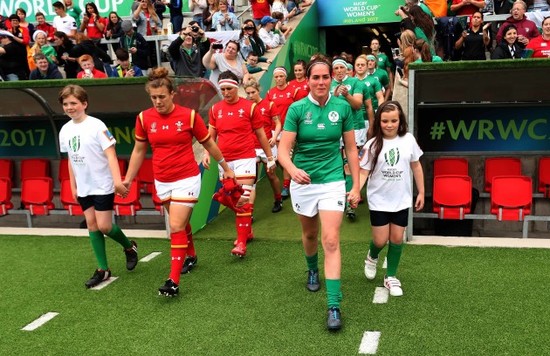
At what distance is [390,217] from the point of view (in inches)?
193

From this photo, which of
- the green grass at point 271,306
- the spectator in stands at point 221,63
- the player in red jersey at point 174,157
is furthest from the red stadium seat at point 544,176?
the spectator in stands at point 221,63

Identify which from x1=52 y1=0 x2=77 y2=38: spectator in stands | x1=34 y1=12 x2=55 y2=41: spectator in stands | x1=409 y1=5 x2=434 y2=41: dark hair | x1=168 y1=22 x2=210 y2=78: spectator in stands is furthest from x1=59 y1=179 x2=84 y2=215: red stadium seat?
x1=34 y1=12 x2=55 y2=41: spectator in stands

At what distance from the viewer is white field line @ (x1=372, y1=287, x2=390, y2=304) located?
492 centimetres

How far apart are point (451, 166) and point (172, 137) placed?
438cm

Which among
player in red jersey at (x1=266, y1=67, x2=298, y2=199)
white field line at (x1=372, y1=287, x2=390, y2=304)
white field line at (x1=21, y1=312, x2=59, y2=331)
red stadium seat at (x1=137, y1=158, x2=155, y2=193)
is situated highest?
player in red jersey at (x1=266, y1=67, x2=298, y2=199)

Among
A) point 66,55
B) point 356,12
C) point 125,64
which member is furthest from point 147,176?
point 356,12

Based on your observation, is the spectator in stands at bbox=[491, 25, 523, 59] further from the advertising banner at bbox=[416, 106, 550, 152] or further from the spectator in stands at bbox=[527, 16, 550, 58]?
the advertising banner at bbox=[416, 106, 550, 152]

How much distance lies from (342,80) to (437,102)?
135 centimetres

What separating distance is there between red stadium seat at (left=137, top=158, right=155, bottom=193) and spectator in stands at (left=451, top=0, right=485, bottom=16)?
7.90 m

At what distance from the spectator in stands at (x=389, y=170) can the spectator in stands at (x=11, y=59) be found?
31.6 ft

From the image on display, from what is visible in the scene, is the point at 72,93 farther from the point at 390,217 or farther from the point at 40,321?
the point at 390,217

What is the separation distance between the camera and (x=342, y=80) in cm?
796

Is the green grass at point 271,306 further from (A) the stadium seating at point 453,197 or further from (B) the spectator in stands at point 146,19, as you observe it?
(B) the spectator in stands at point 146,19

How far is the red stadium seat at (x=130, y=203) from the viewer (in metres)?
7.95
